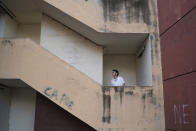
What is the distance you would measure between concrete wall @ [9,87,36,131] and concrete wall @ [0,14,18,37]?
239 cm

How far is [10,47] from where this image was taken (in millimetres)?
6656

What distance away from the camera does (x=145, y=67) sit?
757cm

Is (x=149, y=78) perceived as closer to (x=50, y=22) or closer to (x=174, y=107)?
(x=174, y=107)

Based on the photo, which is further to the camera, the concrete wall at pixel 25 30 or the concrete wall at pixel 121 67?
the concrete wall at pixel 121 67

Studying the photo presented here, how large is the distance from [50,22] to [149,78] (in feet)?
14.6

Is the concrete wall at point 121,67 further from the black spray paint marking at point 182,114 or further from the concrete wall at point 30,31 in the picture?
the black spray paint marking at point 182,114

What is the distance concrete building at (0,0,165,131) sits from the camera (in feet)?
20.5

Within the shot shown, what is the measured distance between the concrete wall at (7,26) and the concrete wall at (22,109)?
2.39 metres

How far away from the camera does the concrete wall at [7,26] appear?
776 cm

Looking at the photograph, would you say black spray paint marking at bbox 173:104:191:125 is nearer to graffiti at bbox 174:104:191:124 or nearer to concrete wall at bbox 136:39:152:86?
graffiti at bbox 174:104:191:124

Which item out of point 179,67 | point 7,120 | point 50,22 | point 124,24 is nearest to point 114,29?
point 124,24

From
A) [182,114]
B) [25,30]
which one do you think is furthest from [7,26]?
[182,114]

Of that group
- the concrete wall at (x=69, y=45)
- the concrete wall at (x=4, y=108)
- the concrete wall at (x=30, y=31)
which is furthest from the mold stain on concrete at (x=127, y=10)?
the concrete wall at (x=4, y=108)

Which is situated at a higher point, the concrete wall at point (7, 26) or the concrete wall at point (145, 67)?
the concrete wall at point (7, 26)
